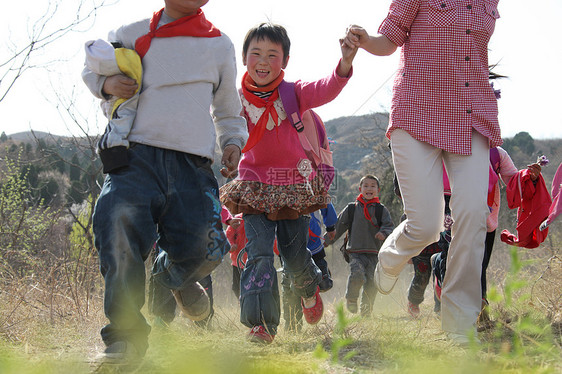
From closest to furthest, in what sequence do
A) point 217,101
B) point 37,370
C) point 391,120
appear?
point 37,370
point 217,101
point 391,120

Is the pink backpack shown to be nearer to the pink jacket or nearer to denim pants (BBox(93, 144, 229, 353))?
the pink jacket

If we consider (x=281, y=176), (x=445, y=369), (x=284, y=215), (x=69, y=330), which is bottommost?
(x=69, y=330)

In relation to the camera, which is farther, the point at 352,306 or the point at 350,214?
the point at 350,214

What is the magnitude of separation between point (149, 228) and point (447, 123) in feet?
6.09

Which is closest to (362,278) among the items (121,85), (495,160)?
(495,160)

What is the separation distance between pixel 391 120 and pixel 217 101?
43.3 inches

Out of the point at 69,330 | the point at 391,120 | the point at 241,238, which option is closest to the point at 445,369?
the point at 391,120

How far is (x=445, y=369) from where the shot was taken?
182 cm

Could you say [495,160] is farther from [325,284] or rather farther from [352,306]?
[352,306]

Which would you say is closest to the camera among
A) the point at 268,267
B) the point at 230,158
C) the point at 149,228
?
the point at 149,228

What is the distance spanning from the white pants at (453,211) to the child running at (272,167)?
740 mm

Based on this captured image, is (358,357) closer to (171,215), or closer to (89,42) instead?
(171,215)

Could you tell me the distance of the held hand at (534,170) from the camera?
426 centimetres

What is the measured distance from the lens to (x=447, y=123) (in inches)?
137
